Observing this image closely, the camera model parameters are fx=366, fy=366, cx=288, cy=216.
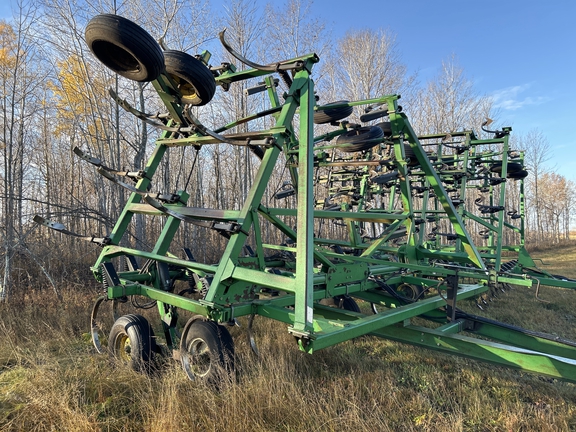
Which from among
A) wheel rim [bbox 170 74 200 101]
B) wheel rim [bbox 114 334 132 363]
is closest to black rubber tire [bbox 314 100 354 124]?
wheel rim [bbox 170 74 200 101]

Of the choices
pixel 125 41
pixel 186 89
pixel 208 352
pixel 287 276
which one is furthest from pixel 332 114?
pixel 208 352

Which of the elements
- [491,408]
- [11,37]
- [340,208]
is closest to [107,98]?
[11,37]

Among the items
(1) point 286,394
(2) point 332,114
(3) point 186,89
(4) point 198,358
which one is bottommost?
(1) point 286,394

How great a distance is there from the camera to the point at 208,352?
2895 mm

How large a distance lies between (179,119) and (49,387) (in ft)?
8.17

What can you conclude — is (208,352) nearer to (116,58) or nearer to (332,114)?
(116,58)

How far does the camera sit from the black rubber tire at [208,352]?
2.80 meters

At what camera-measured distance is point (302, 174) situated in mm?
2564

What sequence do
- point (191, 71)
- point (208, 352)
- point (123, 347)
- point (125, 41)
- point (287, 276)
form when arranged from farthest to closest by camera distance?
point (123, 347) < point (287, 276) < point (191, 71) < point (208, 352) < point (125, 41)

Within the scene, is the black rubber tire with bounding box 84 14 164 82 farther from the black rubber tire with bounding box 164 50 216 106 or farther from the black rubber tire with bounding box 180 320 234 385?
the black rubber tire with bounding box 180 320 234 385

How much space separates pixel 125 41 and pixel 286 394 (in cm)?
290

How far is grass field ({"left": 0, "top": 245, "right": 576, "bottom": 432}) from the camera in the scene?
2.56 metres

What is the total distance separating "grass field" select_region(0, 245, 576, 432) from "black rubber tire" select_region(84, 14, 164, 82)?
239cm

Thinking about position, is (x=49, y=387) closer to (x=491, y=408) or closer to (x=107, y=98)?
(x=491, y=408)
